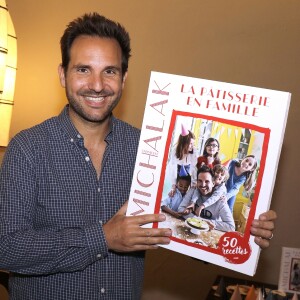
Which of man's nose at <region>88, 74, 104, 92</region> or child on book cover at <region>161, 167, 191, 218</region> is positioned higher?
man's nose at <region>88, 74, 104, 92</region>

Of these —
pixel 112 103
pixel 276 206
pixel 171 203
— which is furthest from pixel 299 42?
pixel 171 203

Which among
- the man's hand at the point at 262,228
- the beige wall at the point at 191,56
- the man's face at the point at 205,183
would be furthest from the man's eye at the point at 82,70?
the beige wall at the point at 191,56

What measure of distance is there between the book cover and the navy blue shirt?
20 centimetres

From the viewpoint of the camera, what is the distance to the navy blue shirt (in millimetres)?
1269

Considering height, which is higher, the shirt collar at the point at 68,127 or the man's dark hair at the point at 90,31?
the man's dark hair at the point at 90,31

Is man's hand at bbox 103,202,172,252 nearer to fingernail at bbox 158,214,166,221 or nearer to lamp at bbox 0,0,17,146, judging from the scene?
fingernail at bbox 158,214,166,221

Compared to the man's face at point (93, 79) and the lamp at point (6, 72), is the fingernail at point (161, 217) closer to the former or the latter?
the man's face at point (93, 79)

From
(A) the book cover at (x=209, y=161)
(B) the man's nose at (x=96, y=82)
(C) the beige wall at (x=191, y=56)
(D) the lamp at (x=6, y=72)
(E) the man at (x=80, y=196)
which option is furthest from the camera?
(C) the beige wall at (x=191, y=56)

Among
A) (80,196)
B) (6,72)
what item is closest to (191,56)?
(6,72)

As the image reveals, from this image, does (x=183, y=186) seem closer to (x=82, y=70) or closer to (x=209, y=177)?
(x=209, y=177)

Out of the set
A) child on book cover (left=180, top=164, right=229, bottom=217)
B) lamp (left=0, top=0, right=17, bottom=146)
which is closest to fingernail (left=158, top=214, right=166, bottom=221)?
child on book cover (left=180, top=164, right=229, bottom=217)

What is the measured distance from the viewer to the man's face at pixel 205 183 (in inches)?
47.1

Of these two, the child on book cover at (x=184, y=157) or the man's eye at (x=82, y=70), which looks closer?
the child on book cover at (x=184, y=157)

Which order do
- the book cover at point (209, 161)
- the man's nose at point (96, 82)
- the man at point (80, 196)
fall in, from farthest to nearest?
1. the man's nose at point (96, 82)
2. the man at point (80, 196)
3. the book cover at point (209, 161)
